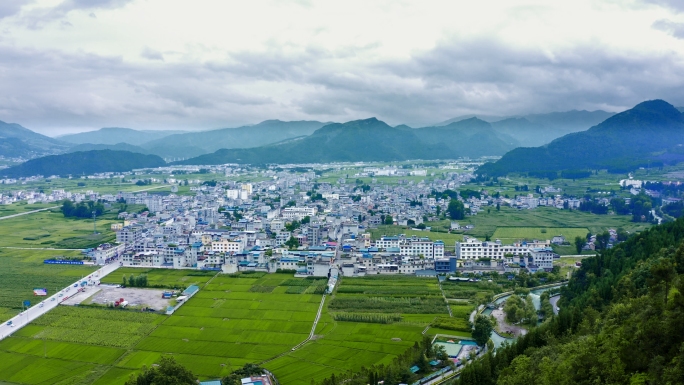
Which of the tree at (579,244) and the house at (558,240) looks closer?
the tree at (579,244)

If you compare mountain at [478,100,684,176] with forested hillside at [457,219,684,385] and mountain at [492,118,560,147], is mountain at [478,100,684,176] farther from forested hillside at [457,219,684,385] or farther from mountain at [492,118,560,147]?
mountain at [492,118,560,147]

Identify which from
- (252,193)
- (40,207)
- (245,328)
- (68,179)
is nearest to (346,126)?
(68,179)

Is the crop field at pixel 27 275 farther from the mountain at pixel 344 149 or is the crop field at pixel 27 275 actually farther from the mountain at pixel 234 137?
the mountain at pixel 234 137

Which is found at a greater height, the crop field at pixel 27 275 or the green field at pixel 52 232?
the green field at pixel 52 232

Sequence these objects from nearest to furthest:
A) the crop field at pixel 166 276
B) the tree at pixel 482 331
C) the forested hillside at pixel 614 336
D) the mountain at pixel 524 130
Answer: the forested hillside at pixel 614 336, the tree at pixel 482 331, the crop field at pixel 166 276, the mountain at pixel 524 130

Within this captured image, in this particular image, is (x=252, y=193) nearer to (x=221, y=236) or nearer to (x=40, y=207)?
(x=40, y=207)

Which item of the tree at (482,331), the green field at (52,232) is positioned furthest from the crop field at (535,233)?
the green field at (52,232)

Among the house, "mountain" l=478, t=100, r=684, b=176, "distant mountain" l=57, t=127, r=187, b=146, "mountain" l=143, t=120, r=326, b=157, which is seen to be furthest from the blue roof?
"distant mountain" l=57, t=127, r=187, b=146
